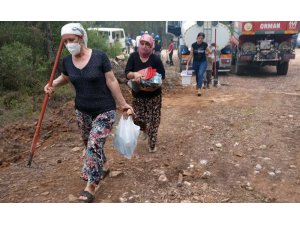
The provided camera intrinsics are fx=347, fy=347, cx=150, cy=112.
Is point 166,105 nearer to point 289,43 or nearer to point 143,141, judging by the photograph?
point 143,141

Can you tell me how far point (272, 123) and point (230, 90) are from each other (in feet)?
12.4

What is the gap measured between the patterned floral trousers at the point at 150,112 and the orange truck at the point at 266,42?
365 inches

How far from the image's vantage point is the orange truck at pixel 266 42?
12758mm

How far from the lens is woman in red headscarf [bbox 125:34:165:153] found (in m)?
4.29

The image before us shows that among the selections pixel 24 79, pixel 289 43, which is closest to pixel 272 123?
pixel 24 79

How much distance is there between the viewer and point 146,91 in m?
4.46

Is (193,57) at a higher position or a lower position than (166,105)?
higher

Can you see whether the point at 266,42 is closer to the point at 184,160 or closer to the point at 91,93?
the point at 184,160

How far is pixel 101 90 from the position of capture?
3258mm

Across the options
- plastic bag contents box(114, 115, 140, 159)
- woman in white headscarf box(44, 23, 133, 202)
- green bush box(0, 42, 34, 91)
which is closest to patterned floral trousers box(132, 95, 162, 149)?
plastic bag contents box(114, 115, 140, 159)

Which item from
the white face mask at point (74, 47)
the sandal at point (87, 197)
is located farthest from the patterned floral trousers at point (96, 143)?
the white face mask at point (74, 47)

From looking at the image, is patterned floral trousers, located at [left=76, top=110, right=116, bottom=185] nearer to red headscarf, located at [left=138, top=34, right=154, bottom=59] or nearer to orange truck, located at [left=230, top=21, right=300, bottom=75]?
red headscarf, located at [left=138, top=34, right=154, bottom=59]

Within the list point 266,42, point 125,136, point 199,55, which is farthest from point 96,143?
point 266,42

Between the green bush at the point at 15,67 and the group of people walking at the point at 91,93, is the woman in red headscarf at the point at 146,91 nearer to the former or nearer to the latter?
the group of people walking at the point at 91,93
